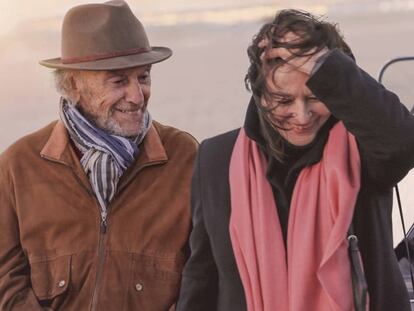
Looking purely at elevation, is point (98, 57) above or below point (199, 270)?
above

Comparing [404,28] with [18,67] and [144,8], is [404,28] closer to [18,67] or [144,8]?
[144,8]

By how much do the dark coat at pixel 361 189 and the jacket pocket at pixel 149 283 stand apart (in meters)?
0.45

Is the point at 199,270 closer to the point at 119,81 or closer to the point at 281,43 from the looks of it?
the point at 281,43

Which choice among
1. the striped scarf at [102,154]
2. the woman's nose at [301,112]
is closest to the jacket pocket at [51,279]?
the striped scarf at [102,154]

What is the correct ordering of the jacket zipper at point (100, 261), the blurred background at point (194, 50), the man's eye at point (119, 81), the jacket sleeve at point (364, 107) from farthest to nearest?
the blurred background at point (194, 50), the man's eye at point (119, 81), the jacket zipper at point (100, 261), the jacket sleeve at point (364, 107)

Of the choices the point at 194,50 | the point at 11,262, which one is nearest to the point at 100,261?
the point at 11,262

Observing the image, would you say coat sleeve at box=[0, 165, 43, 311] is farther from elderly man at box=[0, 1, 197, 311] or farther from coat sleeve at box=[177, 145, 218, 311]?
coat sleeve at box=[177, 145, 218, 311]

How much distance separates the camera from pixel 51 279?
3100 millimetres

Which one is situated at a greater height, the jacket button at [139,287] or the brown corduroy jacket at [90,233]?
the brown corduroy jacket at [90,233]

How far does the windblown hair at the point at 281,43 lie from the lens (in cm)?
229

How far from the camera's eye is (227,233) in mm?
2430

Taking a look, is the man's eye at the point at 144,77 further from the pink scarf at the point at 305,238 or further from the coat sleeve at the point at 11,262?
the pink scarf at the point at 305,238

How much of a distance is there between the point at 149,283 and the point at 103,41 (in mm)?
775

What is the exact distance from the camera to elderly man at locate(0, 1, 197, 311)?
305 centimetres
